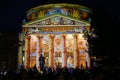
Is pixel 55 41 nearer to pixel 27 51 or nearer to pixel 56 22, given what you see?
pixel 56 22

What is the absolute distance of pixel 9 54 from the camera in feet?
216

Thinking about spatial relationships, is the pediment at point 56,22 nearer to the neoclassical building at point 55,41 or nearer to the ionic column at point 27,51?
the neoclassical building at point 55,41

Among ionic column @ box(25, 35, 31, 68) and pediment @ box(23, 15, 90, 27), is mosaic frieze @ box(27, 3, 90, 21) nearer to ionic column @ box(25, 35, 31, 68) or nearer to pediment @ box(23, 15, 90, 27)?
pediment @ box(23, 15, 90, 27)

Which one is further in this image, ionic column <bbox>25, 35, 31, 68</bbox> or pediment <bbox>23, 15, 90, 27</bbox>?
pediment <bbox>23, 15, 90, 27</bbox>

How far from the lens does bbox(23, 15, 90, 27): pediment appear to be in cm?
5962

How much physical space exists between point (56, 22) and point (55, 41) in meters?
4.40

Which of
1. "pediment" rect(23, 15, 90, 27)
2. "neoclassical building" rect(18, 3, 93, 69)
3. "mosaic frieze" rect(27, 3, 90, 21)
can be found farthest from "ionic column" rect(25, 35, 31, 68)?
"mosaic frieze" rect(27, 3, 90, 21)

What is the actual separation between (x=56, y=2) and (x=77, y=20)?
1138 centimetres

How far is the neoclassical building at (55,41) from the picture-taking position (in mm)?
59281

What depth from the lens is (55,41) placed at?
2425 inches

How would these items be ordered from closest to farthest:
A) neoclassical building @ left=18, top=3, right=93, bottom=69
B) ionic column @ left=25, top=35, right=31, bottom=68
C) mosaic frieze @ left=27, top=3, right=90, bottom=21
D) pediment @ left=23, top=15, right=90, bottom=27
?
ionic column @ left=25, top=35, right=31, bottom=68
neoclassical building @ left=18, top=3, right=93, bottom=69
pediment @ left=23, top=15, right=90, bottom=27
mosaic frieze @ left=27, top=3, right=90, bottom=21

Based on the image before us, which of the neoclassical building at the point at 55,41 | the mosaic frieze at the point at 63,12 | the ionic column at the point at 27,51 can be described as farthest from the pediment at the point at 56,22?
the mosaic frieze at the point at 63,12

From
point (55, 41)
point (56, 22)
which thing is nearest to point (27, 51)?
point (55, 41)

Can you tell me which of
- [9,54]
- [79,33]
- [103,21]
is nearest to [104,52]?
[103,21]
